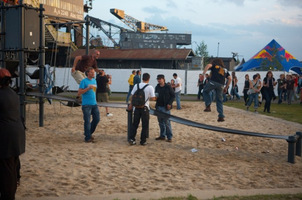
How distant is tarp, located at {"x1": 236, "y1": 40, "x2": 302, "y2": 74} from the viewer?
1278 inches

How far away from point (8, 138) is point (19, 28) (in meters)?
6.95

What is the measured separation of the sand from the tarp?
21.6 meters

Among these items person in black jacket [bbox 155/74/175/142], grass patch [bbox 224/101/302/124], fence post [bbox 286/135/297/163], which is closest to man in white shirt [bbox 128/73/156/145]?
person in black jacket [bbox 155/74/175/142]

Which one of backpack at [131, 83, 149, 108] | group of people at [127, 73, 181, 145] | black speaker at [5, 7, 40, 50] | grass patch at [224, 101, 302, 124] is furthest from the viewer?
grass patch at [224, 101, 302, 124]

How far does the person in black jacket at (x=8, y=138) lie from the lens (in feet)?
15.9

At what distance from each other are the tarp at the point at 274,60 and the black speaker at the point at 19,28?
78.3 ft

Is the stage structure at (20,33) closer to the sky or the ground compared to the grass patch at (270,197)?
closer to the sky

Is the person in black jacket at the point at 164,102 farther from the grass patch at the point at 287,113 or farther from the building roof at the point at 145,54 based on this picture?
the building roof at the point at 145,54

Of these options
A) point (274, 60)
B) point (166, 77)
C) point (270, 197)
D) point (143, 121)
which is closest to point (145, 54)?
point (166, 77)

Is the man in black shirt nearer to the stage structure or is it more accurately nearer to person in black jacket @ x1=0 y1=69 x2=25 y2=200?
the stage structure

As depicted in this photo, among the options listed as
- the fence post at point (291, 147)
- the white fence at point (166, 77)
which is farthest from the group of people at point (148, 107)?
the white fence at point (166, 77)

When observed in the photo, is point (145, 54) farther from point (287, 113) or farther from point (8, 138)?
point (8, 138)

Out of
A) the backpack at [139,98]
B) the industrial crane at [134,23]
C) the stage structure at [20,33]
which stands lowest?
the backpack at [139,98]

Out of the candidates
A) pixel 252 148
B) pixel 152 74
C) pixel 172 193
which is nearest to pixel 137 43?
pixel 152 74
